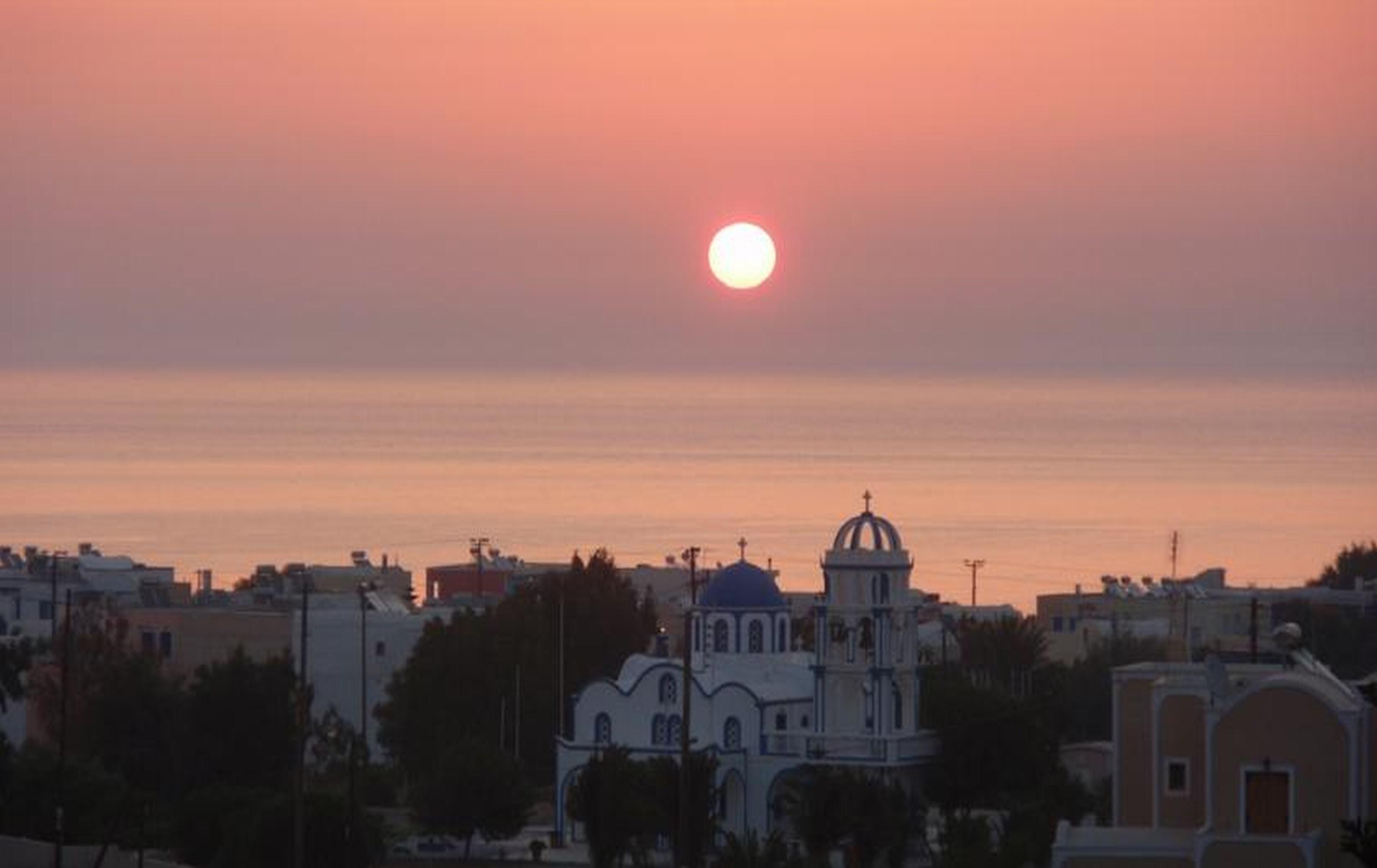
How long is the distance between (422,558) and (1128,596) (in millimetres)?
51469

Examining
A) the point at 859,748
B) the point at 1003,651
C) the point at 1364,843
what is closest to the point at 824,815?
the point at 859,748

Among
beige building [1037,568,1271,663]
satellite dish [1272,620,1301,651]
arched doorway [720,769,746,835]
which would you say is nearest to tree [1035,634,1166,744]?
beige building [1037,568,1271,663]

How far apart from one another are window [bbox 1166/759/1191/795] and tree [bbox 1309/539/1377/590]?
75224mm

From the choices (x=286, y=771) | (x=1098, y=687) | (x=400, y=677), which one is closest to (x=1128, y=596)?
(x=1098, y=687)

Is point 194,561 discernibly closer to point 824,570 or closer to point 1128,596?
point 1128,596

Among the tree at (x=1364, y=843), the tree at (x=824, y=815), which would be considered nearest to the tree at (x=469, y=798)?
the tree at (x=824, y=815)

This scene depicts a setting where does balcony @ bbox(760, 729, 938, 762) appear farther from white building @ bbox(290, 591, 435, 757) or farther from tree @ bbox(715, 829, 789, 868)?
white building @ bbox(290, 591, 435, 757)

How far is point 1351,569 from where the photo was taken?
414 ft

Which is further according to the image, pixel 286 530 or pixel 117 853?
pixel 286 530

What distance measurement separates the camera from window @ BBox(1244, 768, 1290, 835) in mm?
43719

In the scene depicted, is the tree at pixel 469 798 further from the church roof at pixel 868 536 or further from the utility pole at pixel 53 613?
the utility pole at pixel 53 613

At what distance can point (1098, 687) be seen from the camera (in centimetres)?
8312

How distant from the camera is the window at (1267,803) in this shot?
43719 mm

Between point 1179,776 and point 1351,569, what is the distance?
8191 centimetres
